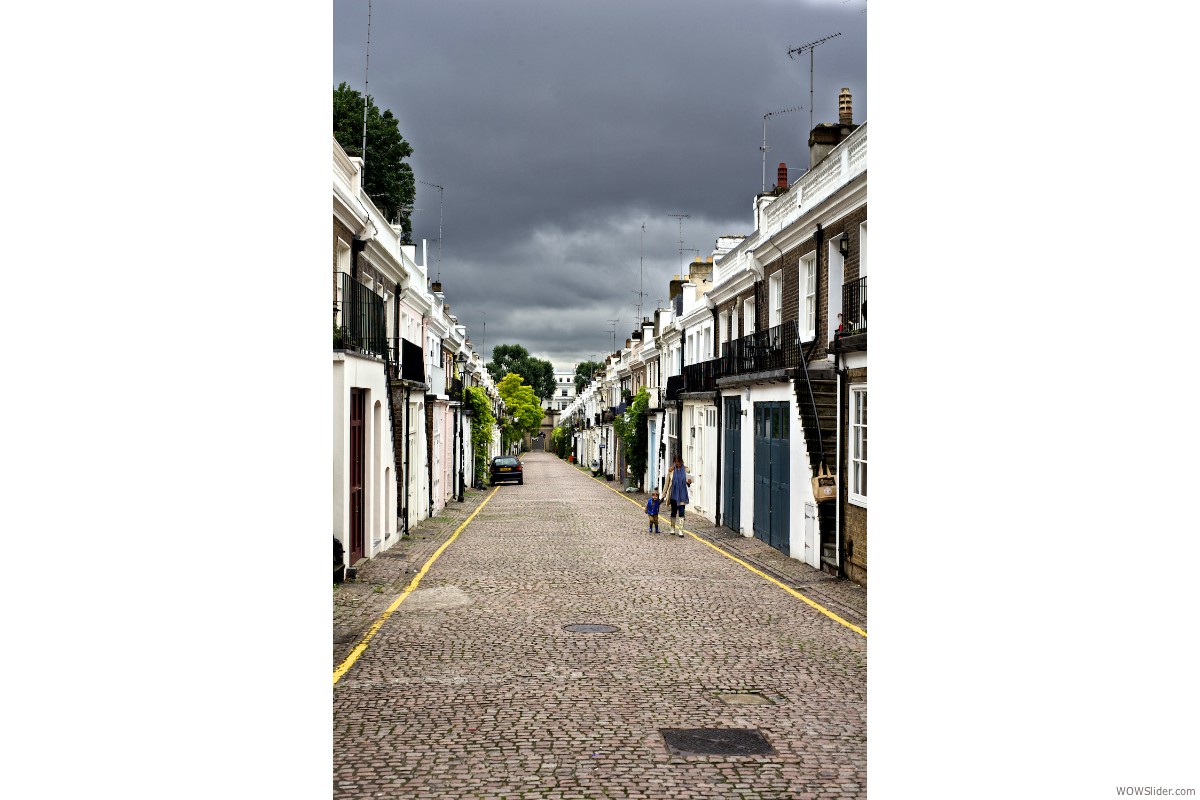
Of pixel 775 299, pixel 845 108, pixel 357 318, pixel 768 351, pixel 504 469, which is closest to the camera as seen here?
pixel 357 318

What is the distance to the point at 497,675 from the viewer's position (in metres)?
8.55

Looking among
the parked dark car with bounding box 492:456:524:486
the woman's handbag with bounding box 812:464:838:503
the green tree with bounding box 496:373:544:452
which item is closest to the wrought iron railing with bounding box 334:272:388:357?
the woman's handbag with bounding box 812:464:838:503

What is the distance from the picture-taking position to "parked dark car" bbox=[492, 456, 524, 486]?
44.7 metres

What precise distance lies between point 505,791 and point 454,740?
1054mm

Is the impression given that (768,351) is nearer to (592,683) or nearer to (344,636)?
(344,636)

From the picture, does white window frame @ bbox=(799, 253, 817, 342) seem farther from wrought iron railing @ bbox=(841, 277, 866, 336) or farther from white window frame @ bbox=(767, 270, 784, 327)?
wrought iron railing @ bbox=(841, 277, 866, 336)

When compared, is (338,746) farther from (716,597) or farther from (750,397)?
(750,397)

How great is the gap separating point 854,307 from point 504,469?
106ft

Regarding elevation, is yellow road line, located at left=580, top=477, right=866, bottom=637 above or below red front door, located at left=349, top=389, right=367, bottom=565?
below

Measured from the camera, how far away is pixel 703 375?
26.4 metres

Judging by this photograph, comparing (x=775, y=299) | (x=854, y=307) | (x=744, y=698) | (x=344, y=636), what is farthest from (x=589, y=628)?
(x=775, y=299)

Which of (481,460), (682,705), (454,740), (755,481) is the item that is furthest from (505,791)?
(481,460)

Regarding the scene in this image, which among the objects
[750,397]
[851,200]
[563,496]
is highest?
[851,200]

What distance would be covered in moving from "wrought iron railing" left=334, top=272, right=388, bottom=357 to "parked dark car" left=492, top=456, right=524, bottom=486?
27.5 meters
